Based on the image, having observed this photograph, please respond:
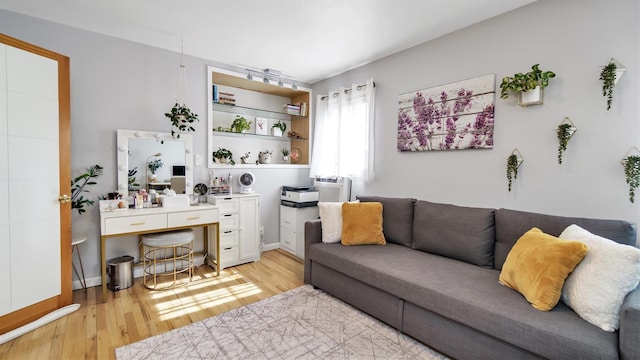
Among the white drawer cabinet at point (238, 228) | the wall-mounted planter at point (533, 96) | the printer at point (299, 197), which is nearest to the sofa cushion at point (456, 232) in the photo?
the wall-mounted planter at point (533, 96)

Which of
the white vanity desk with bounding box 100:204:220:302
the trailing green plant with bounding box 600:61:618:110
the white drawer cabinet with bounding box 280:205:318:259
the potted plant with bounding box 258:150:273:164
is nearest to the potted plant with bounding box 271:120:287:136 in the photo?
the potted plant with bounding box 258:150:273:164

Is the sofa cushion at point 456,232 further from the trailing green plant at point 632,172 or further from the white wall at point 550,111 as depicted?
the trailing green plant at point 632,172

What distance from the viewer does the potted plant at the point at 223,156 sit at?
367 centimetres

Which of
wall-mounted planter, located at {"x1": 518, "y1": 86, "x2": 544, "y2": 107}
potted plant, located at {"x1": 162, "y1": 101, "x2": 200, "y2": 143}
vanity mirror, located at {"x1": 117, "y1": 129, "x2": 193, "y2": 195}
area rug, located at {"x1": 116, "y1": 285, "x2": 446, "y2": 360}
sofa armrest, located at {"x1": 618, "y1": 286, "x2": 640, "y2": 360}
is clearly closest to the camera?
sofa armrest, located at {"x1": 618, "y1": 286, "x2": 640, "y2": 360}

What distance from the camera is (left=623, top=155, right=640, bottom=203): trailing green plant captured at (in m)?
1.80

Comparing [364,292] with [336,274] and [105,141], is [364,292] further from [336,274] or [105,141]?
[105,141]

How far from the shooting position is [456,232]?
2385 millimetres

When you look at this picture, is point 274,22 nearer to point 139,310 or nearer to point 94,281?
point 139,310

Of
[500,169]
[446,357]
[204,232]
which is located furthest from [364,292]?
[204,232]

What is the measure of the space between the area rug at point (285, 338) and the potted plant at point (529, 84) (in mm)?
1951

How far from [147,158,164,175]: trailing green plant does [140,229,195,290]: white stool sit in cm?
71

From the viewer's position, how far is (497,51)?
243cm

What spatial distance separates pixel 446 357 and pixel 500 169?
1.52 metres

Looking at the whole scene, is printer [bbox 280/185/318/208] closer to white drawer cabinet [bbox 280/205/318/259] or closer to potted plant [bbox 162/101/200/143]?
white drawer cabinet [bbox 280/205/318/259]
